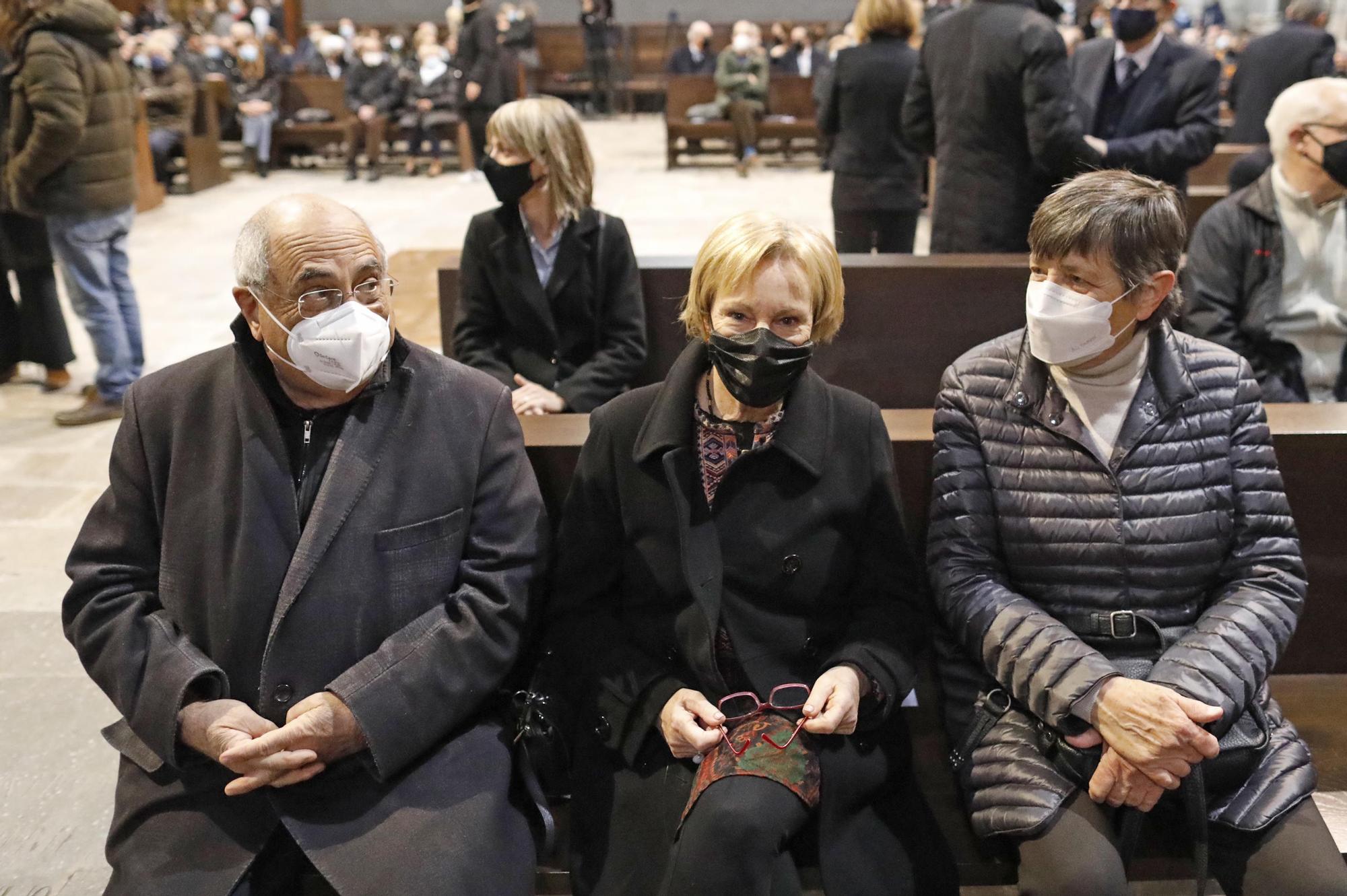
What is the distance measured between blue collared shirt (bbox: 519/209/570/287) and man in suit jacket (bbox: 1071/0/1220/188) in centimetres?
199

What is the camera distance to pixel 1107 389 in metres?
2.18

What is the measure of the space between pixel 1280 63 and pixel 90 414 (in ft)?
22.6

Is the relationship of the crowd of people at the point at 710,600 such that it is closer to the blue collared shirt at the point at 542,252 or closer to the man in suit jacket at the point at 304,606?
the man in suit jacket at the point at 304,606

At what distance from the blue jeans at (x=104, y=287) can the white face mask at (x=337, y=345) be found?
143 inches

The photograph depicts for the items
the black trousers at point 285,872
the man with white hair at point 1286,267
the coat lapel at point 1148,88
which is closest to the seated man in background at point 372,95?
the coat lapel at point 1148,88

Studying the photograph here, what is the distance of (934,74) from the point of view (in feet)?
14.3

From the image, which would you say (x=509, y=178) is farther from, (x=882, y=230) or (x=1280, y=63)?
(x=1280, y=63)

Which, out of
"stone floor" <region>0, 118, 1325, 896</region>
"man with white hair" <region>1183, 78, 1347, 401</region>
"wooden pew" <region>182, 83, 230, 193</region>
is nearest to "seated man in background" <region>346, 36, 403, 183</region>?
"stone floor" <region>0, 118, 1325, 896</region>

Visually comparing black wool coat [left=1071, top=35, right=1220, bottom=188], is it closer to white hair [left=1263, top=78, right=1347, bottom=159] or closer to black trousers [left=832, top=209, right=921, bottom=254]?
white hair [left=1263, top=78, right=1347, bottom=159]

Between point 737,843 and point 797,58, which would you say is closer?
point 737,843

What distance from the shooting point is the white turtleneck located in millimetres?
2172

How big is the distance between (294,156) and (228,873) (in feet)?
47.5

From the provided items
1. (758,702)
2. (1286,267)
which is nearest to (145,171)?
(1286,267)

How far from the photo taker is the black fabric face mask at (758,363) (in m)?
1.99
